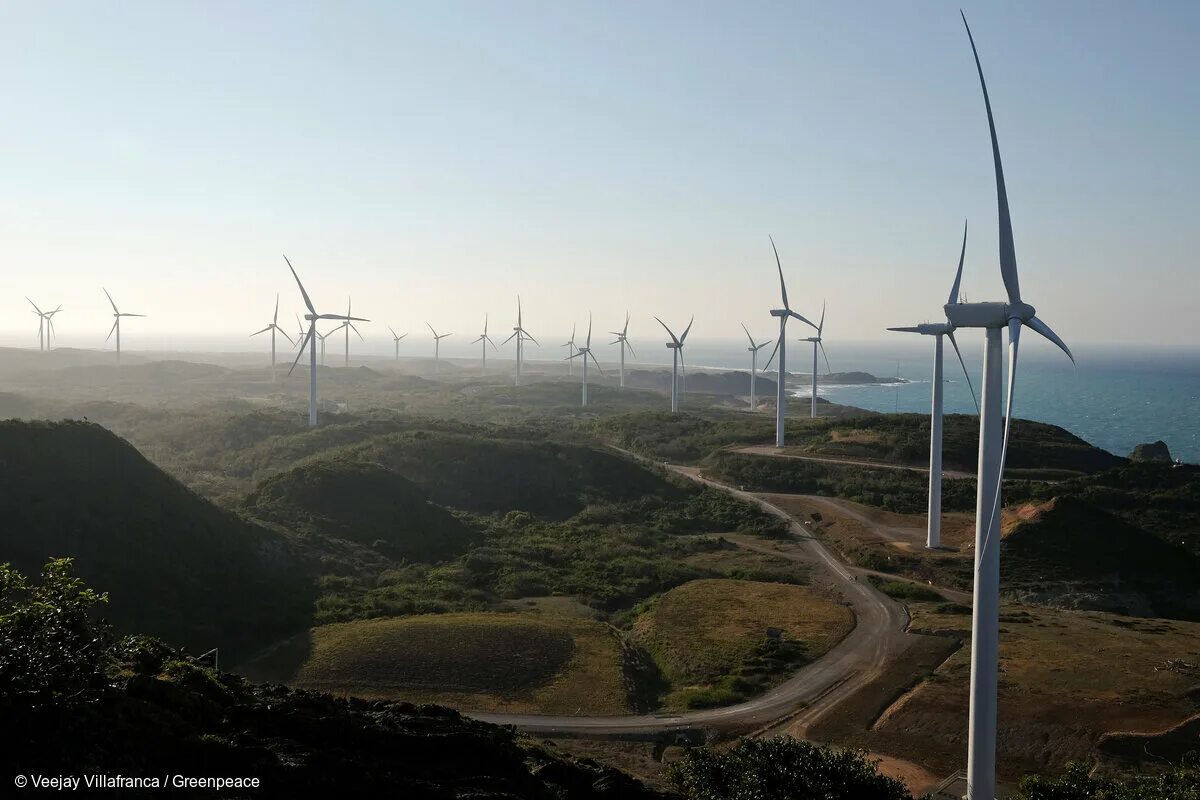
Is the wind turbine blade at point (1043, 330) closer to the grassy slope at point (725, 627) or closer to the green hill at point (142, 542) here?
the grassy slope at point (725, 627)

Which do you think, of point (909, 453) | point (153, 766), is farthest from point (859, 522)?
point (153, 766)

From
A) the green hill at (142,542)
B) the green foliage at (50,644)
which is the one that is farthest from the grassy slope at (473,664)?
the green foliage at (50,644)

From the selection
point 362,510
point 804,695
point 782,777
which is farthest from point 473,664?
point 362,510

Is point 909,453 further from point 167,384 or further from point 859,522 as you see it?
point 167,384

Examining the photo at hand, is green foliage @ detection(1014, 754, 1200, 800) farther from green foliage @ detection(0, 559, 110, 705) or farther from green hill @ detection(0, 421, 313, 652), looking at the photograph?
green hill @ detection(0, 421, 313, 652)

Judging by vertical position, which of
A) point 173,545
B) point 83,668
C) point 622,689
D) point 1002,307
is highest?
point 1002,307

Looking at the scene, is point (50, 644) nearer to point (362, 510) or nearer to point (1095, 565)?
point (362, 510)

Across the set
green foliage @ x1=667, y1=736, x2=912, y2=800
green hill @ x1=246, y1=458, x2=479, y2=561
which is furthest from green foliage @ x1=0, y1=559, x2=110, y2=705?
green hill @ x1=246, y1=458, x2=479, y2=561
